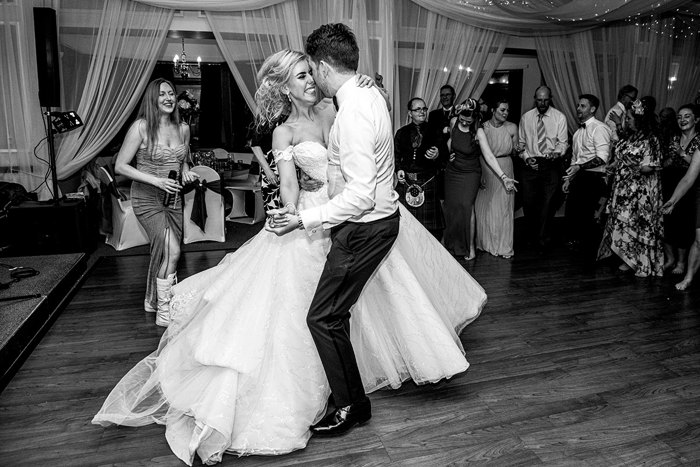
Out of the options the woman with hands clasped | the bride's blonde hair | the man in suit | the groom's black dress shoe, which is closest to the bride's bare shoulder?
the bride's blonde hair

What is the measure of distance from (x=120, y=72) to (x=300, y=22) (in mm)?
1851

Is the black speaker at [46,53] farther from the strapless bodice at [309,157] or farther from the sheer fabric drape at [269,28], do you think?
the strapless bodice at [309,157]

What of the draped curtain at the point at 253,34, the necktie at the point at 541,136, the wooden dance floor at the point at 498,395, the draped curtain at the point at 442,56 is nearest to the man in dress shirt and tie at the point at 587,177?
the necktie at the point at 541,136

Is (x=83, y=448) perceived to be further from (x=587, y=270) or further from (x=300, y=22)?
(x=300, y=22)

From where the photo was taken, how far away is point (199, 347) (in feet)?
7.69

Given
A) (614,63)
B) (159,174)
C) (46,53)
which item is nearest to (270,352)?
(159,174)

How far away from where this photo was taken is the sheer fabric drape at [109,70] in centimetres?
538

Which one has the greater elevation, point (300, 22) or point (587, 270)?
point (300, 22)

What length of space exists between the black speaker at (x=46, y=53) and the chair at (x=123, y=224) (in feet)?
2.85

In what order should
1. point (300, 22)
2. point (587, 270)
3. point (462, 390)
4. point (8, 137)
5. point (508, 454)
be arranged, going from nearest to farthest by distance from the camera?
1. point (508, 454)
2. point (462, 390)
3. point (587, 270)
4. point (8, 137)
5. point (300, 22)

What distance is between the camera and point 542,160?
552cm

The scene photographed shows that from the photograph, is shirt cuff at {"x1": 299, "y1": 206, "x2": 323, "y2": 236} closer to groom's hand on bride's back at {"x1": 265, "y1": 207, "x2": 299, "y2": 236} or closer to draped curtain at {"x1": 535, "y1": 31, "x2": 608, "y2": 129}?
groom's hand on bride's back at {"x1": 265, "y1": 207, "x2": 299, "y2": 236}

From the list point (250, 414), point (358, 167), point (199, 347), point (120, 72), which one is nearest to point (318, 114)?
point (358, 167)

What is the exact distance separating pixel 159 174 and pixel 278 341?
5.53ft
